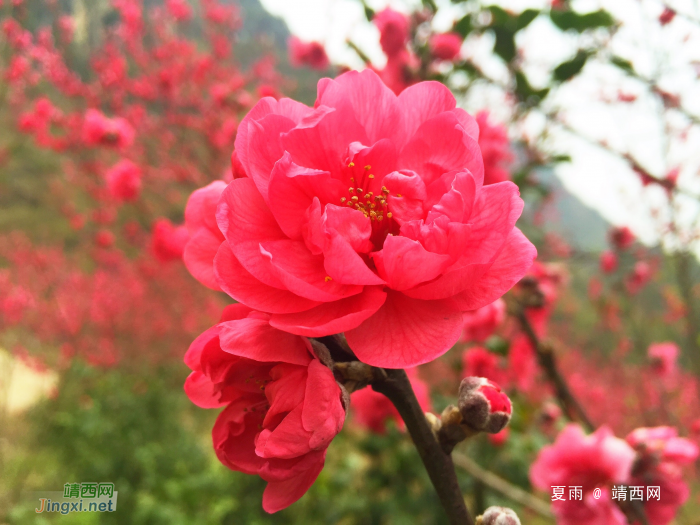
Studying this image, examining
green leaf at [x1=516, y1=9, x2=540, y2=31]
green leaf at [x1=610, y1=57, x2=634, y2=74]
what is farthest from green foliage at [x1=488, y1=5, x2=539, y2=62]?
green leaf at [x1=610, y1=57, x2=634, y2=74]

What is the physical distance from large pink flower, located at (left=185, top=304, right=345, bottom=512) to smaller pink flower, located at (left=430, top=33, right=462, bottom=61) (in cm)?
157

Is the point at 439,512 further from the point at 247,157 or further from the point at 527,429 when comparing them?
the point at 247,157

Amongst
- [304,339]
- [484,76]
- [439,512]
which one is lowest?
[439,512]

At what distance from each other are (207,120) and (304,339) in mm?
4000

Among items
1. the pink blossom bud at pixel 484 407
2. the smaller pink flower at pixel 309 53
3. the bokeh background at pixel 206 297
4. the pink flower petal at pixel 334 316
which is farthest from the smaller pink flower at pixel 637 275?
the pink flower petal at pixel 334 316

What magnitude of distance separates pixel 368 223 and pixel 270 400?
0.21 meters

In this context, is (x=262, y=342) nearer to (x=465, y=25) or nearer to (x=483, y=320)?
(x=483, y=320)

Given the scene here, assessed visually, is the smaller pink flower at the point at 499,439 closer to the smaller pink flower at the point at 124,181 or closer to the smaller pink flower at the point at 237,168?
the smaller pink flower at the point at 237,168

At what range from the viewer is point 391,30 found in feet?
5.44

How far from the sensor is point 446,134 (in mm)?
456

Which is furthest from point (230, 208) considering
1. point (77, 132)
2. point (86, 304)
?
point (86, 304)

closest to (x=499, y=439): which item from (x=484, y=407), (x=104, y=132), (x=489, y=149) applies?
(x=489, y=149)

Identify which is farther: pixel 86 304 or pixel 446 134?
pixel 86 304

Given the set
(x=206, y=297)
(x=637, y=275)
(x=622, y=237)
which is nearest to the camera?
(x=622, y=237)
